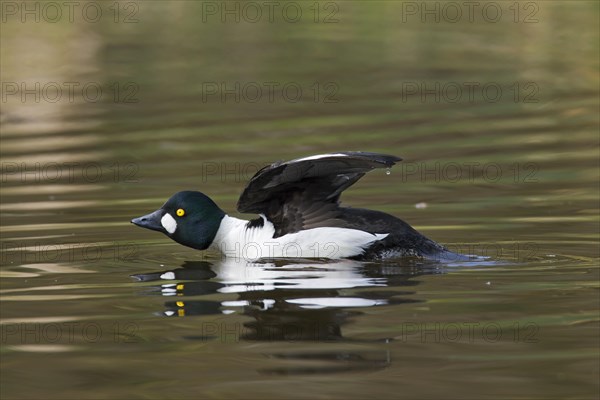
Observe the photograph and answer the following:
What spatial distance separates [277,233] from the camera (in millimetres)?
11031

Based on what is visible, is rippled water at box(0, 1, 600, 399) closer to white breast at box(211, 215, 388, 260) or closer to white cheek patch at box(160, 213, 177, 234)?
white breast at box(211, 215, 388, 260)

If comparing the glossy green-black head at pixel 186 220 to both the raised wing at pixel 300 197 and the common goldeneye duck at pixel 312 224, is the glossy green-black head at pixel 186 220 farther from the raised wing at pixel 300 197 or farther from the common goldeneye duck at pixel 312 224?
the raised wing at pixel 300 197

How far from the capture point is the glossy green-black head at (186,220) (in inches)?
450

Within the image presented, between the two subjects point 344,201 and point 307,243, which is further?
point 344,201

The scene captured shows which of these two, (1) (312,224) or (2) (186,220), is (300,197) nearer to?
(1) (312,224)

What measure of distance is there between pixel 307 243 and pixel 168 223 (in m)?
1.31

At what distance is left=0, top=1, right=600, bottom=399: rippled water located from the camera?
303 inches

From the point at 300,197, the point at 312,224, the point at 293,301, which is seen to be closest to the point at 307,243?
the point at 312,224

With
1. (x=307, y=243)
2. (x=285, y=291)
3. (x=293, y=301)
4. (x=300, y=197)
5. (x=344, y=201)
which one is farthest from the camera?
(x=344, y=201)

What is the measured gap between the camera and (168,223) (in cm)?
1142

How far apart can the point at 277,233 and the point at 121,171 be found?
491 cm

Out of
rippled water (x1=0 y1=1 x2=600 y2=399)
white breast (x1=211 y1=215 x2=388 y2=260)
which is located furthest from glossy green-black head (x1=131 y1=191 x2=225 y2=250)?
white breast (x1=211 y1=215 x2=388 y2=260)

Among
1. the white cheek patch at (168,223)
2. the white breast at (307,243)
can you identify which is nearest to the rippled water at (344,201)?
the white breast at (307,243)

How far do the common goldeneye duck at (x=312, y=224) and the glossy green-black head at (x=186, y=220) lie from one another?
0.04 feet
